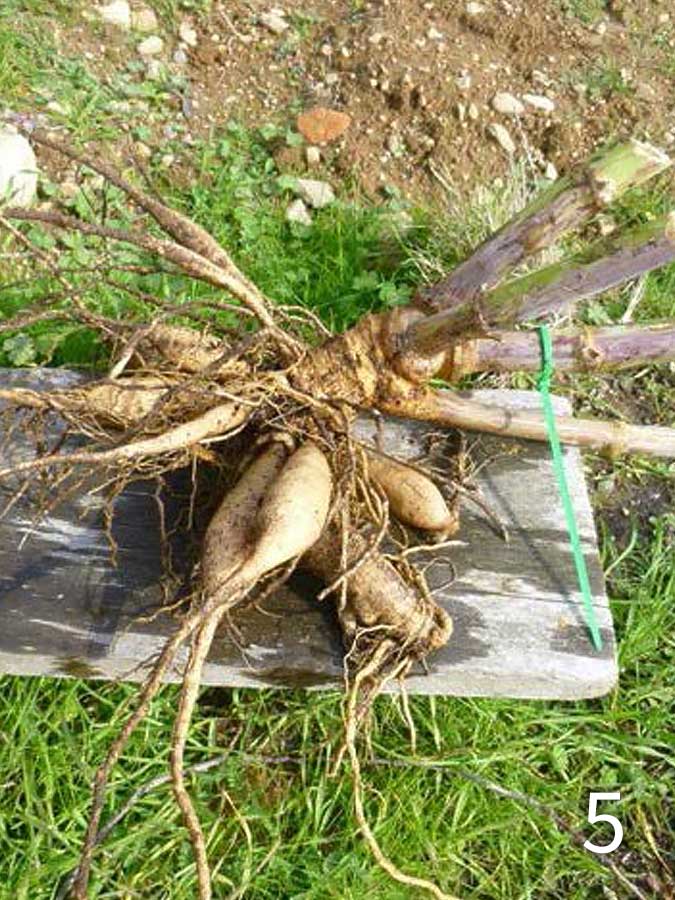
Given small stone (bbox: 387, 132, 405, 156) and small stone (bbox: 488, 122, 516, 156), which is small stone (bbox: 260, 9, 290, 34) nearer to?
small stone (bbox: 387, 132, 405, 156)

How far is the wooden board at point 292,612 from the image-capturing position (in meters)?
1.52

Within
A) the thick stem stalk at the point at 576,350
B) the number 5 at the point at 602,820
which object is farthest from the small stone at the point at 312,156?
the number 5 at the point at 602,820

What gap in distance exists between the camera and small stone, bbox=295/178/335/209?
2555 mm

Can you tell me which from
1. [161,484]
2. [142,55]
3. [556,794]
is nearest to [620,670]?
[556,794]

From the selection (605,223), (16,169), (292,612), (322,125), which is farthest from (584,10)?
(292,612)

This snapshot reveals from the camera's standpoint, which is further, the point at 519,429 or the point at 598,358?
the point at 519,429

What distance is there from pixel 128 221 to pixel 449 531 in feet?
3.83

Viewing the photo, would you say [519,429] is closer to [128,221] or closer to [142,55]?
[128,221]

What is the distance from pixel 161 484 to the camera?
5.16ft

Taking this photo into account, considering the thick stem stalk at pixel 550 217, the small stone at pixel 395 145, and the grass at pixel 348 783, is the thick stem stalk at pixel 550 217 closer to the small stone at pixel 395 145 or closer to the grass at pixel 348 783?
the grass at pixel 348 783

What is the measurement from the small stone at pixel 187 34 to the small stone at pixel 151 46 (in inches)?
2.4

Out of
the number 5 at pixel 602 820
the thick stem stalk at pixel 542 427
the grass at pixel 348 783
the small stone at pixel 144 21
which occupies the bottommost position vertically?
the number 5 at pixel 602 820

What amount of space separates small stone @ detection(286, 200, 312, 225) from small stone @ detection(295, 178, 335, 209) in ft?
0.08

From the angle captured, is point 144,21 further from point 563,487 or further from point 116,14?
point 563,487
